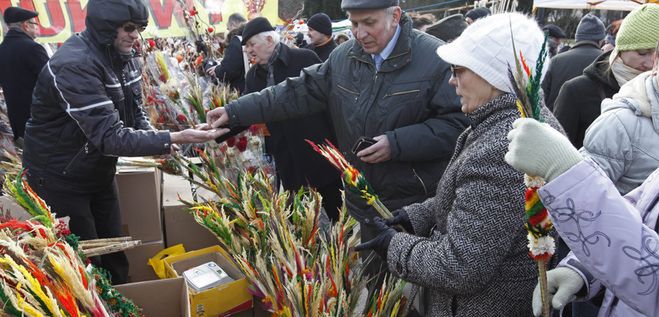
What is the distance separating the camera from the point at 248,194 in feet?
8.63

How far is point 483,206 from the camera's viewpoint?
134 centimetres

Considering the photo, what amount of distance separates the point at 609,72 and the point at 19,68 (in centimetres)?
457

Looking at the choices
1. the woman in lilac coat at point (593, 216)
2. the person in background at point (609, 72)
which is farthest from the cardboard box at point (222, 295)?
the person in background at point (609, 72)

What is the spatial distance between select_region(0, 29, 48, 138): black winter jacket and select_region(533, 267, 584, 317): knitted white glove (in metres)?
4.52

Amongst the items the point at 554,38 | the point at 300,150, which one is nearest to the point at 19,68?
the point at 300,150

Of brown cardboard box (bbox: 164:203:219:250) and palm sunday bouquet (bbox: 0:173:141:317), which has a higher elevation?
palm sunday bouquet (bbox: 0:173:141:317)

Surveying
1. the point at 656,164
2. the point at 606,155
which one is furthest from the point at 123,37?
the point at 656,164

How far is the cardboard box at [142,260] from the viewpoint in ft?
9.87

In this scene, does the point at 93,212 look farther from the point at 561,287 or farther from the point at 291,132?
the point at 561,287

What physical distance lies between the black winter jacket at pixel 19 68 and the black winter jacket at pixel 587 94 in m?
4.21

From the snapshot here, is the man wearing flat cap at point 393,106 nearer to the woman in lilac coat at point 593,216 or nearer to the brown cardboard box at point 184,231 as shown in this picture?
the brown cardboard box at point 184,231

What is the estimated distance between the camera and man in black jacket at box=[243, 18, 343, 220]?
346 centimetres

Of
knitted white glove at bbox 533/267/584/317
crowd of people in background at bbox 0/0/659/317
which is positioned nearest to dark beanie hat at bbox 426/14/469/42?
crowd of people in background at bbox 0/0/659/317

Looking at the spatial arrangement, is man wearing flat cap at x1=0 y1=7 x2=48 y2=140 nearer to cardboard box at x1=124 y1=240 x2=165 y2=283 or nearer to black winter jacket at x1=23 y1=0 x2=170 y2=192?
black winter jacket at x1=23 y1=0 x2=170 y2=192
